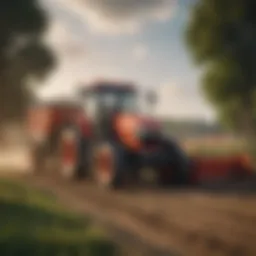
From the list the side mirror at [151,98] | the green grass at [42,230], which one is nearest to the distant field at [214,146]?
the side mirror at [151,98]

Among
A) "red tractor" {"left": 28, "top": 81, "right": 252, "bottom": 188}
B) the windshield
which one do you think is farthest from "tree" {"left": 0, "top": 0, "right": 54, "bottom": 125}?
the windshield

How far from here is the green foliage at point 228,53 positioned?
4.62ft

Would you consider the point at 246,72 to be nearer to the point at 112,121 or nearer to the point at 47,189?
the point at 112,121

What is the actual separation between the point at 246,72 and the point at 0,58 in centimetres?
67

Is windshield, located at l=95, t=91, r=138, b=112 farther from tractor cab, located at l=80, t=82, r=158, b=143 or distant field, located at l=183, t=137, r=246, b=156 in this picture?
distant field, located at l=183, t=137, r=246, b=156

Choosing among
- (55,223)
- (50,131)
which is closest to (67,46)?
(50,131)

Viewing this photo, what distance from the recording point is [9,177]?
1.40m

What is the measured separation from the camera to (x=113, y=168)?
149cm

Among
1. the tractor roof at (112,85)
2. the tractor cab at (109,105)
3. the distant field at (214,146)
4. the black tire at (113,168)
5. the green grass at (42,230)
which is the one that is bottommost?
the green grass at (42,230)

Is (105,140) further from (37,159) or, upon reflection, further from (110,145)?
(37,159)

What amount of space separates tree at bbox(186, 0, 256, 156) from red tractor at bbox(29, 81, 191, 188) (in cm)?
17

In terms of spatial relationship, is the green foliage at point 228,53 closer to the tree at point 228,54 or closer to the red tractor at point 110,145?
the tree at point 228,54

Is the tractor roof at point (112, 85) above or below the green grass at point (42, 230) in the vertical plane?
above

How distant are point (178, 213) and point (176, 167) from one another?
13 centimetres
